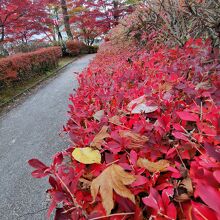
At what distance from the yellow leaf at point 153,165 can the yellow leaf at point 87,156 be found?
193 millimetres

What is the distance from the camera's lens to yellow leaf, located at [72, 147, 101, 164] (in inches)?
41.6

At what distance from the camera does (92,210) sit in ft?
2.94

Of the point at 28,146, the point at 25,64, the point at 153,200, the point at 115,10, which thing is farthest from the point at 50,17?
the point at 153,200

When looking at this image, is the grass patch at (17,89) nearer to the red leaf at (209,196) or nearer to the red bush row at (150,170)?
the red bush row at (150,170)

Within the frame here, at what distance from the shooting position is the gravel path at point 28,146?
3322 mm

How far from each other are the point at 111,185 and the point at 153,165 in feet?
0.66

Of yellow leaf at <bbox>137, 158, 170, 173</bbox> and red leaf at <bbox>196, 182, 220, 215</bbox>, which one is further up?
red leaf at <bbox>196, 182, 220, 215</bbox>

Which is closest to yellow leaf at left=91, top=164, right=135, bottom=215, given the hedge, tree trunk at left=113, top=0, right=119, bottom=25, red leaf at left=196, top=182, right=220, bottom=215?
red leaf at left=196, top=182, right=220, bottom=215

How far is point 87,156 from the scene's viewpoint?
3.58 feet

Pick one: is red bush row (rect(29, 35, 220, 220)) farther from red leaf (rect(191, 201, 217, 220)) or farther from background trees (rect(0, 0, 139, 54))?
background trees (rect(0, 0, 139, 54))

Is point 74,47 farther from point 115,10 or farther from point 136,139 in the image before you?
point 136,139

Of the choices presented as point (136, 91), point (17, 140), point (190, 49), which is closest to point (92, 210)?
point (136, 91)

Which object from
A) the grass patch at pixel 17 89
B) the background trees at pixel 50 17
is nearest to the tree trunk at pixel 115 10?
the background trees at pixel 50 17

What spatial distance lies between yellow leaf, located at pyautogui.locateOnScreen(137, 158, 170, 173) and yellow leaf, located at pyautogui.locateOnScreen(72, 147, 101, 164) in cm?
19
